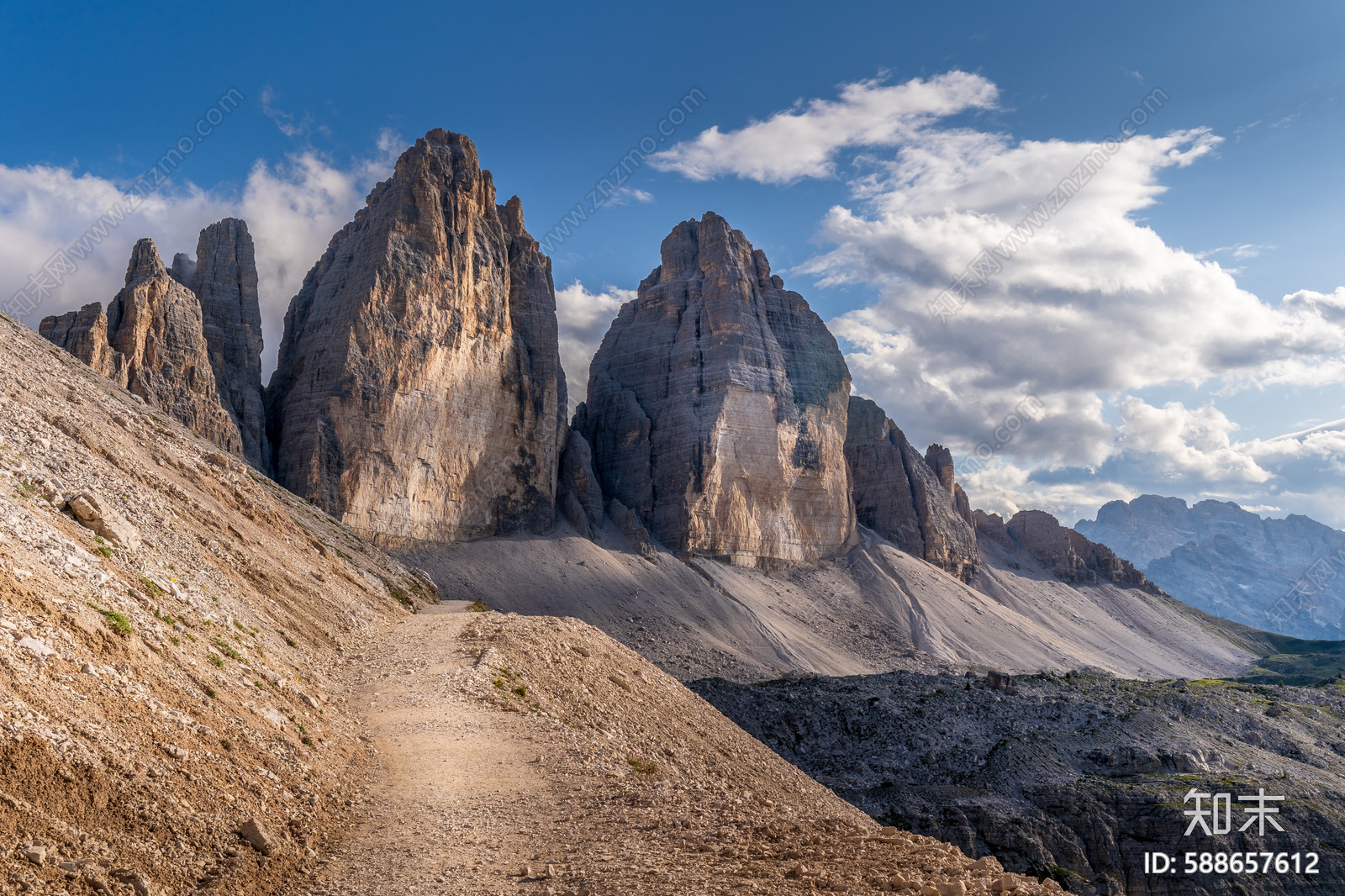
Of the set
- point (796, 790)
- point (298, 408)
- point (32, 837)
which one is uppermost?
point (298, 408)

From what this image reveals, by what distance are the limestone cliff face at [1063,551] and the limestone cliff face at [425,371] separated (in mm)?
105113

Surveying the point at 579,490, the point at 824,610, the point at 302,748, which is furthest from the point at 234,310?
the point at 302,748

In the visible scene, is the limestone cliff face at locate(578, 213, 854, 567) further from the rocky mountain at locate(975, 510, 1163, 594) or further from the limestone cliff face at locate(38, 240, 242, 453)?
the limestone cliff face at locate(38, 240, 242, 453)

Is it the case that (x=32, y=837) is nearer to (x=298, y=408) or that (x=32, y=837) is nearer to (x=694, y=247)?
(x=298, y=408)

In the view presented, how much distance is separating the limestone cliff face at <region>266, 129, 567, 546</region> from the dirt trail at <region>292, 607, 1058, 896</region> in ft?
179

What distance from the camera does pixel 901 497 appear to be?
140500 mm

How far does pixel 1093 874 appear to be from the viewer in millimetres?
45031

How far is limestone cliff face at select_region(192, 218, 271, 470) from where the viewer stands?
7831cm

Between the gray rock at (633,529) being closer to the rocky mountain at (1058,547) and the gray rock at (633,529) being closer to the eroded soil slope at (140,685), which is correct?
the eroded soil slope at (140,685)

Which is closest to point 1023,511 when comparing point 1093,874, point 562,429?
point 562,429

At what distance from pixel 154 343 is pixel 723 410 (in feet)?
223

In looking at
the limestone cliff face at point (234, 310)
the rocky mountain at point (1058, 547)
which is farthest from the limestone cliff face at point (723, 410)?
the rocky mountain at point (1058, 547)

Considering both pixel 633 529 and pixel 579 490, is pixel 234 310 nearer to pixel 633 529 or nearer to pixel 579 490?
pixel 579 490

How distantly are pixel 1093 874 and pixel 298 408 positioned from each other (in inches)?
2862
